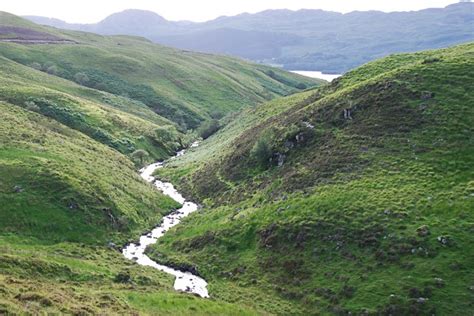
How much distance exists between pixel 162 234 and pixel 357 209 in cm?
2859

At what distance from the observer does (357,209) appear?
173ft

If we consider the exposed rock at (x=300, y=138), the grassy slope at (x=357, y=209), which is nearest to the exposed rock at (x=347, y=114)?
the grassy slope at (x=357, y=209)

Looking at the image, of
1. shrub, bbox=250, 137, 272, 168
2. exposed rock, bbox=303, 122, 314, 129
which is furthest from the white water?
exposed rock, bbox=303, 122, 314, 129

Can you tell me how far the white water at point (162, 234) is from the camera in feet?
165

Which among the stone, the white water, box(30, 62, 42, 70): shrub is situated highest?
box(30, 62, 42, 70): shrub

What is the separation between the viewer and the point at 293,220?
180 ft

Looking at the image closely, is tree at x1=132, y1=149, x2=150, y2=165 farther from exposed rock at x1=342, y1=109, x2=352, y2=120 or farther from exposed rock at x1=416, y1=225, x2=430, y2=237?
exposed rock at x1=416, y1=225, x2=430, y2=237

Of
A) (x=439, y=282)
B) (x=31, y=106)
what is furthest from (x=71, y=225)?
(x=31, y=106)

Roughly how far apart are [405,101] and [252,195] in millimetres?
27466

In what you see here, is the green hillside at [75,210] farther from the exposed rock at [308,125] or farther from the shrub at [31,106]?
the exposed rock at [308,125]

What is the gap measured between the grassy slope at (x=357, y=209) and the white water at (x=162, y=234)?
5.56ft

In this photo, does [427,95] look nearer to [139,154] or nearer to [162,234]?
[162,234]

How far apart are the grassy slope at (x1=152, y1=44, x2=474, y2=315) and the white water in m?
1.69

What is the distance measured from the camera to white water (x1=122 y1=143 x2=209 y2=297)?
50.3 metres
